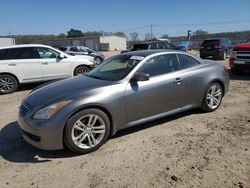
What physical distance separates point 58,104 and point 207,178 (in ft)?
7.69

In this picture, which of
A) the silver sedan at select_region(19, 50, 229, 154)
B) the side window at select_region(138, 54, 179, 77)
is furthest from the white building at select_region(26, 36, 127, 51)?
the side window at select_region(138, 54, 179, 77)

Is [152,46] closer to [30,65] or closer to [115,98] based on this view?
[30,65]

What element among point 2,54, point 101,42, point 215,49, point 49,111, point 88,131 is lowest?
point 88,131

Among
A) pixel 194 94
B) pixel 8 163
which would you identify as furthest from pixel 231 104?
pixel 8 163

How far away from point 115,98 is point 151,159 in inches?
44.9

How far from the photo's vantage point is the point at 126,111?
4.68 metres

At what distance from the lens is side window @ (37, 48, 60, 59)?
10.0 metres

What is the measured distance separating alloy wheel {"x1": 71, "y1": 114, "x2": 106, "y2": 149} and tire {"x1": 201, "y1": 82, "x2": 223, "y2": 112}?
2.61 meters

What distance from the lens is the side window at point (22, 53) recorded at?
381 inches

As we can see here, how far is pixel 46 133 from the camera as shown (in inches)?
159

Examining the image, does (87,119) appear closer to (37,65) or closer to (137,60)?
(137,60)

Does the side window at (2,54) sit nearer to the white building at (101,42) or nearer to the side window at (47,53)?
the side window at (47,53)

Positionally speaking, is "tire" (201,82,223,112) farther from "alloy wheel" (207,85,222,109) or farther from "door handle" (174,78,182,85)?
"door handle" (174,78,182,85)

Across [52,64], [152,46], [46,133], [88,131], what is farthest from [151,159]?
[152,46]
